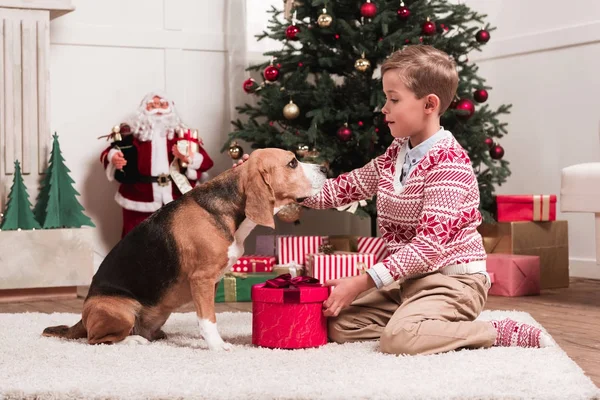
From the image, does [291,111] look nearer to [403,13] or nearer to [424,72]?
[403,13]

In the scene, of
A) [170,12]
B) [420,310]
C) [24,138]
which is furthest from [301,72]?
[420,310]

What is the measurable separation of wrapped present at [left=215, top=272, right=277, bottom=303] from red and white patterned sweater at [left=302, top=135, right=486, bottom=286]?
53.9 inches

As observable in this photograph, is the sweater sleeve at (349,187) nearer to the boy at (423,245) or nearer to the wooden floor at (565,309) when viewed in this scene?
the boy at (423,245)

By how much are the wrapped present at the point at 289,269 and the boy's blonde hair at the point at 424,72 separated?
170cm

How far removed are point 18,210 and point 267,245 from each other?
1268 mm

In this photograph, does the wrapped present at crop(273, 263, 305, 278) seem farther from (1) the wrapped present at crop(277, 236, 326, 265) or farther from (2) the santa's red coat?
(2) the santa's red coat

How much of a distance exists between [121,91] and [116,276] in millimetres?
2496

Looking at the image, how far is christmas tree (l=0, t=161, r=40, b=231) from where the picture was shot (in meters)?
4.12

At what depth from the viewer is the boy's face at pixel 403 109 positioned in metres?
2.61

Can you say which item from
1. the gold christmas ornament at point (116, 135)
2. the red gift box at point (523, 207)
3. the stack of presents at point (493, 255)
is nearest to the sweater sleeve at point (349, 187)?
the stack of presents at point (493, 255)

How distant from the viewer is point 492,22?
5.41 m

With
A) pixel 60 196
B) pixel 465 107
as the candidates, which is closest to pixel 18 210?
pixel 60 196

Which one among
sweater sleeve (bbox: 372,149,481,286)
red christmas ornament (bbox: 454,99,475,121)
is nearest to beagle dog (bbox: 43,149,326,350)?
sweater sleeve (bbox: 372,149,481,286)

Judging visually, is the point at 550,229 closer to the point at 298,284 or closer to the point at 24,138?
the point at 298,284
